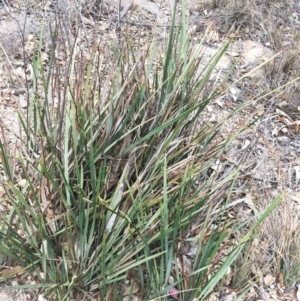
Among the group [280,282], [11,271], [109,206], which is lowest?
[280,282]

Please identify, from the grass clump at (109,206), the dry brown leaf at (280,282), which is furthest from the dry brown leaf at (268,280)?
the grass clump at (109,206)

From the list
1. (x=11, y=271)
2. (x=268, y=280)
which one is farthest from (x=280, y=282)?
(x=11, y=271)

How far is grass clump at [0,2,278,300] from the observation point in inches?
70.9

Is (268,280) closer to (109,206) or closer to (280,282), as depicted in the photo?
(280,282)

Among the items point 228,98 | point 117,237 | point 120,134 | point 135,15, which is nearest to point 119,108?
point 120,134

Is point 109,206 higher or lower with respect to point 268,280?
higher

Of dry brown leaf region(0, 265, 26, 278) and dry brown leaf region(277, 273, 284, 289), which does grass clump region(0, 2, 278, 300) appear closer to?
dry brown leaf region(0, 265, 26, 278)

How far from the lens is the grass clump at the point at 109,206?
5.91ft

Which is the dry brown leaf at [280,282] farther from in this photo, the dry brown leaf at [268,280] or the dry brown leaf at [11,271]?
the dry brown leaf at [11,271]

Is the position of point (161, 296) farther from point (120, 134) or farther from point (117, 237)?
point (120, 134)

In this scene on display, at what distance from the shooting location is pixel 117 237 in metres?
1.97

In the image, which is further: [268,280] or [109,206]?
[268,280]

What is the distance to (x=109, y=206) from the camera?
6.01 feet

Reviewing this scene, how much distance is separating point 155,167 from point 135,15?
2.25 m
